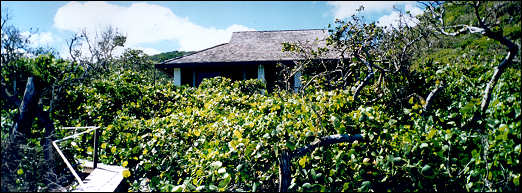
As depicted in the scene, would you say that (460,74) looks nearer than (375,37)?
Yes

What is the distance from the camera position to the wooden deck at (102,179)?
2.58 metres

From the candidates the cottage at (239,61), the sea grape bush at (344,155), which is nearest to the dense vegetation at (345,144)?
the sea grape bush at (344,155)

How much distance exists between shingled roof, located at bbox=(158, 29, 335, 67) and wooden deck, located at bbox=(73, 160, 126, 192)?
8.62 meters

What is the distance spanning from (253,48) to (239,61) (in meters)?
1.86

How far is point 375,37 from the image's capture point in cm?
614

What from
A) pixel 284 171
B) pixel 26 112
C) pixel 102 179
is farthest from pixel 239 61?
pixel 284 171

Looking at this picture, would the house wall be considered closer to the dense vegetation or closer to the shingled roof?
the shingled roof

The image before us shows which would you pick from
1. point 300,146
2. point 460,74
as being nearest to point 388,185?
point 300,146

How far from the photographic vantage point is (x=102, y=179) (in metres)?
2.86

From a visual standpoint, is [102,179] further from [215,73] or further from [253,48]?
[253,48]

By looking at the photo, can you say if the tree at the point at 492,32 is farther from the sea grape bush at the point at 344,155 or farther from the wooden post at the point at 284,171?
the wooden post at the point at 284,171

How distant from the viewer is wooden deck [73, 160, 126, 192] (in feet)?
8.47

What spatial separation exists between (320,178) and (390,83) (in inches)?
80.3

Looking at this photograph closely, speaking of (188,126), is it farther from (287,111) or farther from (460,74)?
(460,74)
